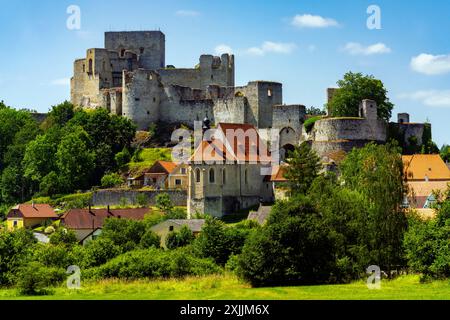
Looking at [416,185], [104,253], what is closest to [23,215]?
[104,253]

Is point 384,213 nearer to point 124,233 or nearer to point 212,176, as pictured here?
point 124,233

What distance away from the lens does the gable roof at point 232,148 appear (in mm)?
60500

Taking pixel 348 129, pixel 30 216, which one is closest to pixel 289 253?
pixel 348 129

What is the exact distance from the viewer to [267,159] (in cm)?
6381

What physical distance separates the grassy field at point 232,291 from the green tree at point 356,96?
36620mm

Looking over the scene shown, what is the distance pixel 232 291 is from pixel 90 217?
33.9 metres

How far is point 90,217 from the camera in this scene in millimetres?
64250

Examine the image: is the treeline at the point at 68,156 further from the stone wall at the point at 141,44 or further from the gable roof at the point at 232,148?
Result: the gable roof at the point at 232,148

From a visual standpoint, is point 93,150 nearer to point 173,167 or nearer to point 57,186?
point 57,186

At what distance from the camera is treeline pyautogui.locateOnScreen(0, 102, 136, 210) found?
252ft

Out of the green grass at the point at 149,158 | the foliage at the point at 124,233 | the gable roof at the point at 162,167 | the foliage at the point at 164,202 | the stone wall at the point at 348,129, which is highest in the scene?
the stone wall at the point at 348,129

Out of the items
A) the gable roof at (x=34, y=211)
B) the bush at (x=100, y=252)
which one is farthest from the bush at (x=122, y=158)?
the bush at (x=100, y=252)

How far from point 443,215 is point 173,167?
39.5 m

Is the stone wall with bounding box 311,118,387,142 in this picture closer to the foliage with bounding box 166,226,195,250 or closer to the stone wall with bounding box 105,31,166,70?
the foliage with bounding box 166,226,195,250
